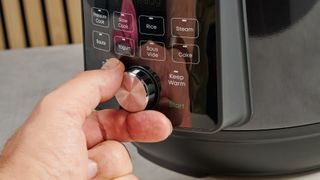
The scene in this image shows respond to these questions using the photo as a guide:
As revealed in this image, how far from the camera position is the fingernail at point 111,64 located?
49 cm

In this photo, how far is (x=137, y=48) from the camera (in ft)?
1.60

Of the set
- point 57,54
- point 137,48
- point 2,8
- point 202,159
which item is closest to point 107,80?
point 137,48

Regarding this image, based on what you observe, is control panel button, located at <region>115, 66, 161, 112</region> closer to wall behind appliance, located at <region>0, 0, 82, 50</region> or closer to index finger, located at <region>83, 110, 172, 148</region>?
index finger, located at <region>83, 110, 172, 148</region>

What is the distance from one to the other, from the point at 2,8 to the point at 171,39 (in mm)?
965

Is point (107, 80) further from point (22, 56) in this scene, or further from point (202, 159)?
point (22, 56)

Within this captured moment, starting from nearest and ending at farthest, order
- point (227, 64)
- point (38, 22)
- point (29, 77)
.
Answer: point (227, 64), point (29, 77), point (38, 22)

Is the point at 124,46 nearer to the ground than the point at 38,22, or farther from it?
farther from it

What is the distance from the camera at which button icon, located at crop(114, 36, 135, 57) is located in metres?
0.49

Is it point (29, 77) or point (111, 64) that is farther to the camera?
point (29, 77)

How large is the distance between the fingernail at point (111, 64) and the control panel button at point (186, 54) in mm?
56

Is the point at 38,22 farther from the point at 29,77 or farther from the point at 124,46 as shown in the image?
the point at 124,46

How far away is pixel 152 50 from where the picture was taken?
1.58ft

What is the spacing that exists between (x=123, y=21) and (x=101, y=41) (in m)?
0.04

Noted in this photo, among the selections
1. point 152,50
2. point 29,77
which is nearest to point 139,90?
point 152,50
